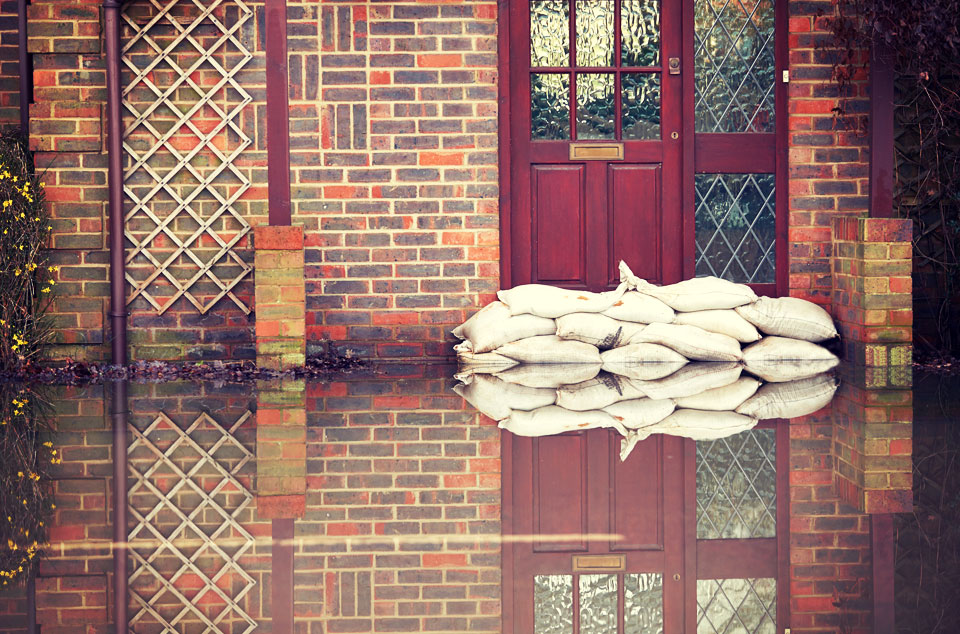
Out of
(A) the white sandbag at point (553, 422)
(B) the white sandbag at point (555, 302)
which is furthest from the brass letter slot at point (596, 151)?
(A) the white sandbag at point (553, 422)

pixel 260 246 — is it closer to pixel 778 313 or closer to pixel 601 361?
pixel 601 361

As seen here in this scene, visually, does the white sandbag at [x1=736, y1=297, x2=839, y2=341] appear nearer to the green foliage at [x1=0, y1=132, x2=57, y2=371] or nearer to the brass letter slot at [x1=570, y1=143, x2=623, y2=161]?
the brass letter slot at [x1=570, y1=143, x2=623, y2=161]

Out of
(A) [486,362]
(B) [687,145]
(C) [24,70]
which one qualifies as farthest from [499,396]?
(C) [24,70]

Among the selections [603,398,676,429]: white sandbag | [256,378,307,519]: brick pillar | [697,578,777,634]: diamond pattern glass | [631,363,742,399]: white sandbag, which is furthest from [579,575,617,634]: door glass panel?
[631,363,742,399]: white sandbag

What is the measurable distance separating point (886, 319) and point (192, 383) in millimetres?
3731

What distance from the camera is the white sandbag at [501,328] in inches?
267

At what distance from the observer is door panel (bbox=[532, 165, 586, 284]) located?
24.1 ft

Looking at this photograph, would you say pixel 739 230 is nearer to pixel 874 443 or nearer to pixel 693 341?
pixel 693 341

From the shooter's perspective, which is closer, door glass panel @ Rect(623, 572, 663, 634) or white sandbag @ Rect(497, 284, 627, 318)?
door glass panel @ Rect(623, 572, 663, 634)

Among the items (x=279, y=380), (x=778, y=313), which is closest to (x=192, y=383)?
(x=279, y=380)

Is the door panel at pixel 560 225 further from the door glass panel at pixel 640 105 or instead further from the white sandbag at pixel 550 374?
the white sandbag at pixel 550 374

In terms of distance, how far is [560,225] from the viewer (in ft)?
24.2

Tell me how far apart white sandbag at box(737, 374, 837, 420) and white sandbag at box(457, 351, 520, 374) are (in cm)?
140

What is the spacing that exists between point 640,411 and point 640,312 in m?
1.62
